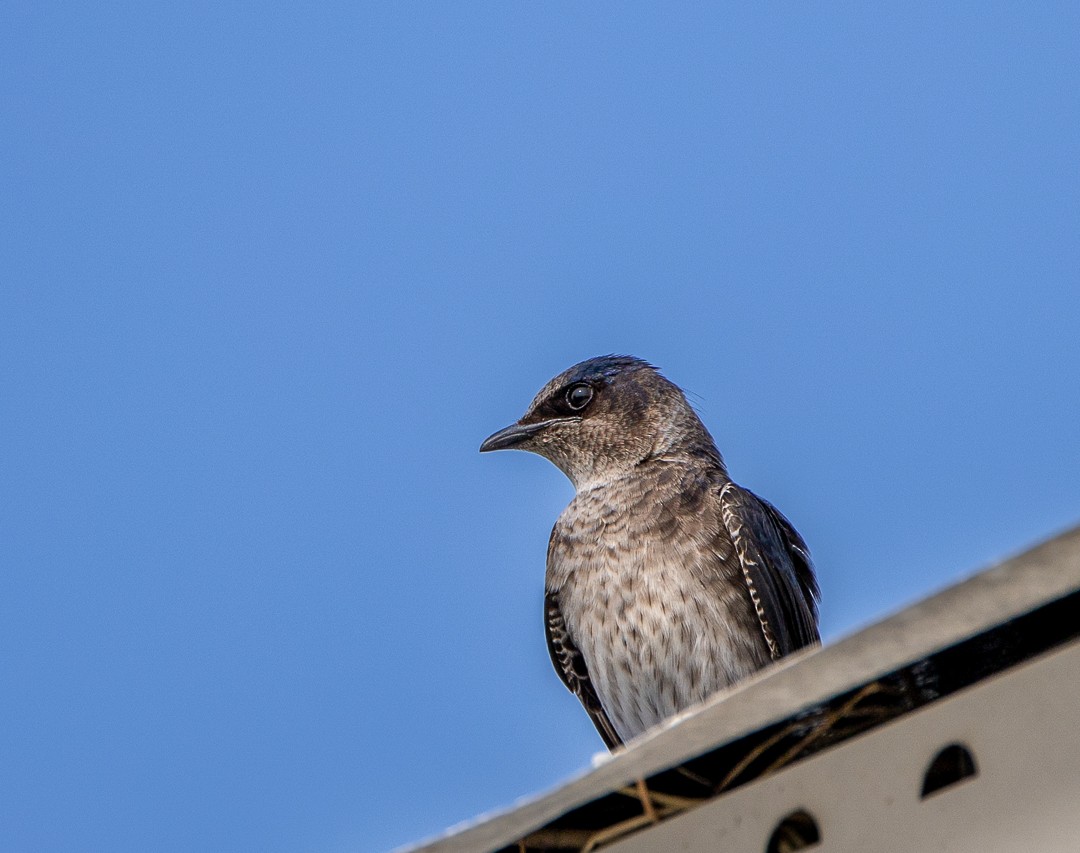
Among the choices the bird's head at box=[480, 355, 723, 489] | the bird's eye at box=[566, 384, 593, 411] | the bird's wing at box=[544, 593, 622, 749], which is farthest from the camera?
the bird's eye at box=[566, 384, 593, 411]

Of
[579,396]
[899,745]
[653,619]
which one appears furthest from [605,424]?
[899,745]

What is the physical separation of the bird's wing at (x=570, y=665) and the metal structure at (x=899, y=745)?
1931 millimetres

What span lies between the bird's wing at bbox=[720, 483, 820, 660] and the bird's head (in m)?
0.46

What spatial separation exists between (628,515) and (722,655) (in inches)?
22.6

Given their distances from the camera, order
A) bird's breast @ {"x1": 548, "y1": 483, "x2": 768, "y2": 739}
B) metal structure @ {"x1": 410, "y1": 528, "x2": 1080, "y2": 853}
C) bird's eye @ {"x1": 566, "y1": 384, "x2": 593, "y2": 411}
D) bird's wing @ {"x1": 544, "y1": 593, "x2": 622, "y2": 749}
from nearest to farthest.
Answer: metal structure @ {"x1": 410, "y1": 528, "x2": 1080, "y2": 853} < bird's breast @ {"x1": 548, "y1": 483, "x2": 768, "y2": 739} < bird's wing @ {"x1": 544, "y1": 593, "x2": 622, "y2": 749} < bird's eye @ {"x1": 566, "y1": 384, "x2": 593, "y2": 411}

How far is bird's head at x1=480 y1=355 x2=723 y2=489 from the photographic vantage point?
564 centimetres

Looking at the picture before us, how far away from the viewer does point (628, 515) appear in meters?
5.17

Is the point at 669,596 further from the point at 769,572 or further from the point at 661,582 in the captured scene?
the point at 769,572

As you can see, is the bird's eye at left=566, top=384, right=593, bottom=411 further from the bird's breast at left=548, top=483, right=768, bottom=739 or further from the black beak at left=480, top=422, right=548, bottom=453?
the bird's breast at left=548, top=483, right=768, bottom=739

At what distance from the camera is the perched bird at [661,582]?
488 centimetres

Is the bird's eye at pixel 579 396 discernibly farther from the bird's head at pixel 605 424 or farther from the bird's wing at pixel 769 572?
the bird's wing at pixel 769 572

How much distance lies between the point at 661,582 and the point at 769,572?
340mm

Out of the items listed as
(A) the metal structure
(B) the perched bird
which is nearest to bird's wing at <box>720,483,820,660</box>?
(B) the perched bird

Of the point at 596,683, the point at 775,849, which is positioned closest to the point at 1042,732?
the point at 775,849
